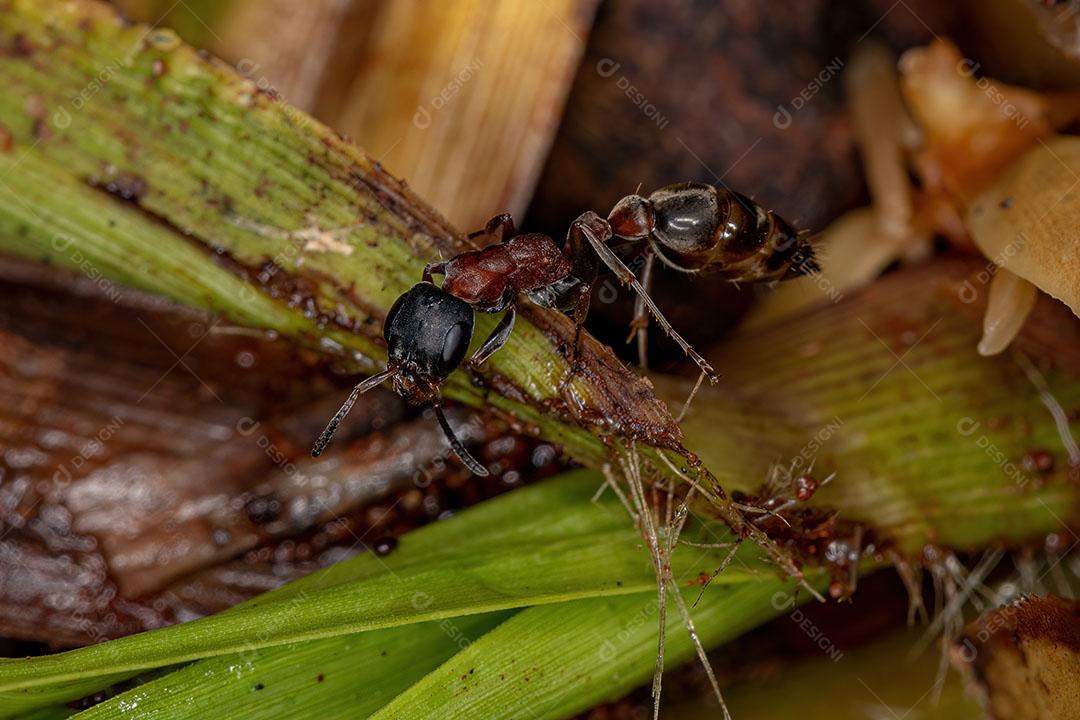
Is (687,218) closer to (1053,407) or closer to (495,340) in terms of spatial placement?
(495,340)

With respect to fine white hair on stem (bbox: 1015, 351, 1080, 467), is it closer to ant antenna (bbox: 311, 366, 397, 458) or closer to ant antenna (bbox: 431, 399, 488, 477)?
ant antenna (bbox: 431, 399, 488, 477)

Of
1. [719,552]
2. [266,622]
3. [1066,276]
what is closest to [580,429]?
[719,552]

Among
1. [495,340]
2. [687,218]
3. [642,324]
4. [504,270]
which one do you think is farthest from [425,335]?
[687,218]

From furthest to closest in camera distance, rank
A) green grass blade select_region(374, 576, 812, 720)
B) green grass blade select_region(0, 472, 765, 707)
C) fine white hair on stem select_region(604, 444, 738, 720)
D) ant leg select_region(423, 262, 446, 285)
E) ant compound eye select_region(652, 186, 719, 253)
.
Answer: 1. ant compound eye select_region(652, 186, 719, 253)
2. ant leg select_region(423, 262, 446, 285)
3. fine white hair on stem select_region(604, 444, 738, 720)
4. green grass blade select_region(374, 576, 812, 720)
5. green grass blade select_region(0, 472, 765, 707)

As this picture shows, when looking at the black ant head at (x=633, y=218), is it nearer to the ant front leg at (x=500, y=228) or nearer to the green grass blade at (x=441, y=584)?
the ant front leg at (x=500, y=228)

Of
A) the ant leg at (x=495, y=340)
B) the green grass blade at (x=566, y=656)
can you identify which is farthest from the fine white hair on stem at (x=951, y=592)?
the ant leg at (x=495, y=340)

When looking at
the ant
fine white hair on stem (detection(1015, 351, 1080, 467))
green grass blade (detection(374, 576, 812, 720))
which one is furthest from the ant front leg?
fine white hair on stem (detection(1015, 351, 1080, 467))

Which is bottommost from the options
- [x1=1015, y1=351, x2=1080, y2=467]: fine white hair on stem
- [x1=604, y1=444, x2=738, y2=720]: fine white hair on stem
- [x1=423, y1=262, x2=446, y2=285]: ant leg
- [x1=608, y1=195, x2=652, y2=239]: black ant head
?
[x1=604, y1=444, x2=738, y2=720]: fine white hair on stem

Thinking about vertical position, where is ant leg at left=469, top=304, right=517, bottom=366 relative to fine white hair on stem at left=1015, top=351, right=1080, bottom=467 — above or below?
below

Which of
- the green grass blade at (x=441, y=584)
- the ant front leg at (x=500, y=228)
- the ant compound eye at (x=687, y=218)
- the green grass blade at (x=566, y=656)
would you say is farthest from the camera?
the ant front leg at (x=500, y=228)
